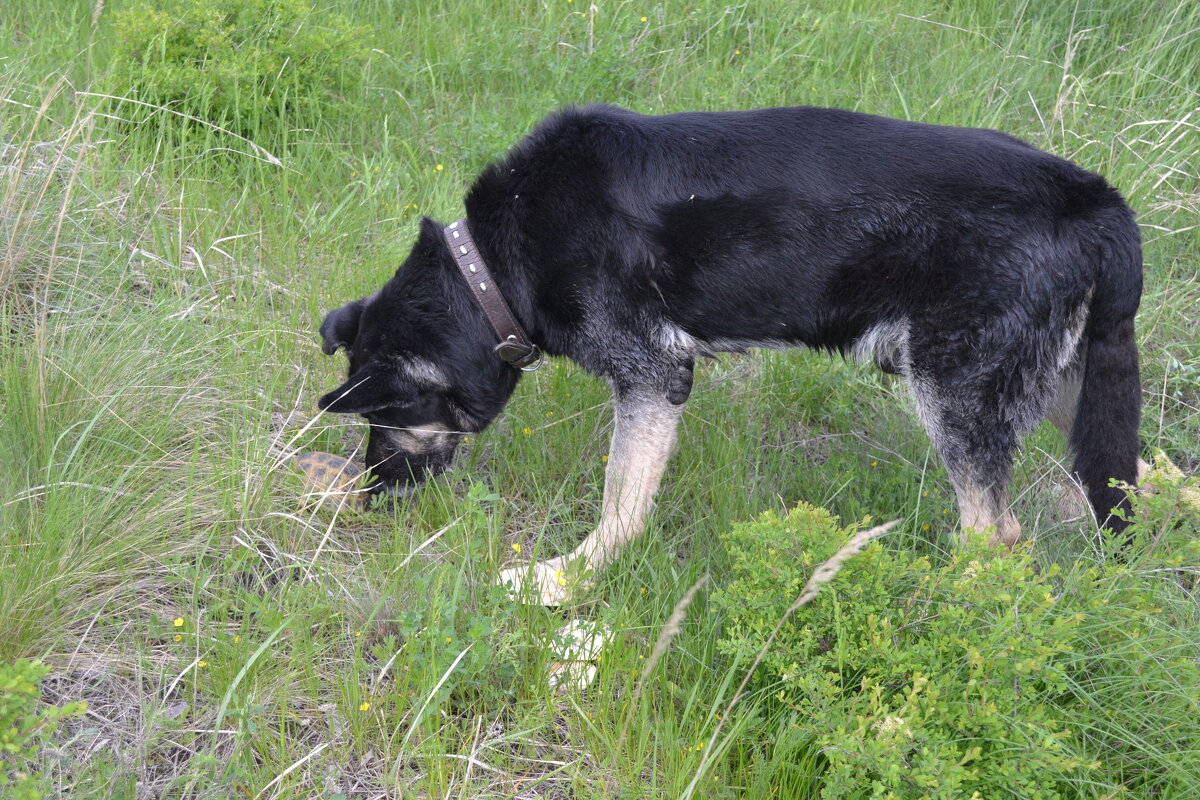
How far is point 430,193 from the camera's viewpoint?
513 cm

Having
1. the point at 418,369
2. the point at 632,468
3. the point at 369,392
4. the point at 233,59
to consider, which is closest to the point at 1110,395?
the point at 632,468

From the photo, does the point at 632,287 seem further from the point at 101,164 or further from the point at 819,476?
the point at 101,164

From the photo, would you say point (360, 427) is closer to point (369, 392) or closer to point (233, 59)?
point (369, 392)

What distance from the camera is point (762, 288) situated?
3.26 metres

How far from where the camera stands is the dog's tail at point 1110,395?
304 cm

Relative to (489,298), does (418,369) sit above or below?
below

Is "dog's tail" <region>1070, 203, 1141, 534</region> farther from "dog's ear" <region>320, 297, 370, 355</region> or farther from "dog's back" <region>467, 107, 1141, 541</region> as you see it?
"dog's ear" <region>320, 297, 370, 355</region>

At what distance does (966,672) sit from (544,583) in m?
1.29

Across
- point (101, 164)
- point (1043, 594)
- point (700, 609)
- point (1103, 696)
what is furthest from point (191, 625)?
point (101, 164)

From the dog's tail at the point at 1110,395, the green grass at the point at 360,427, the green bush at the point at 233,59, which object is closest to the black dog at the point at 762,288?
the dog's tail at the point at 1110,395

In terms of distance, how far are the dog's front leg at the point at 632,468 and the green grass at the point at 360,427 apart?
0.46 ft

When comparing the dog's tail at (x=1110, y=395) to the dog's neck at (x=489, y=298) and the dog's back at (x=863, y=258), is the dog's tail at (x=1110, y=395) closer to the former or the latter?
the dog's back at (x=863, y=258)

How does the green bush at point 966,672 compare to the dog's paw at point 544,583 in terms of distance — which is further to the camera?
the dog's paw at point 544,583

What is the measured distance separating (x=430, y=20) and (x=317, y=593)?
438 centimetres
